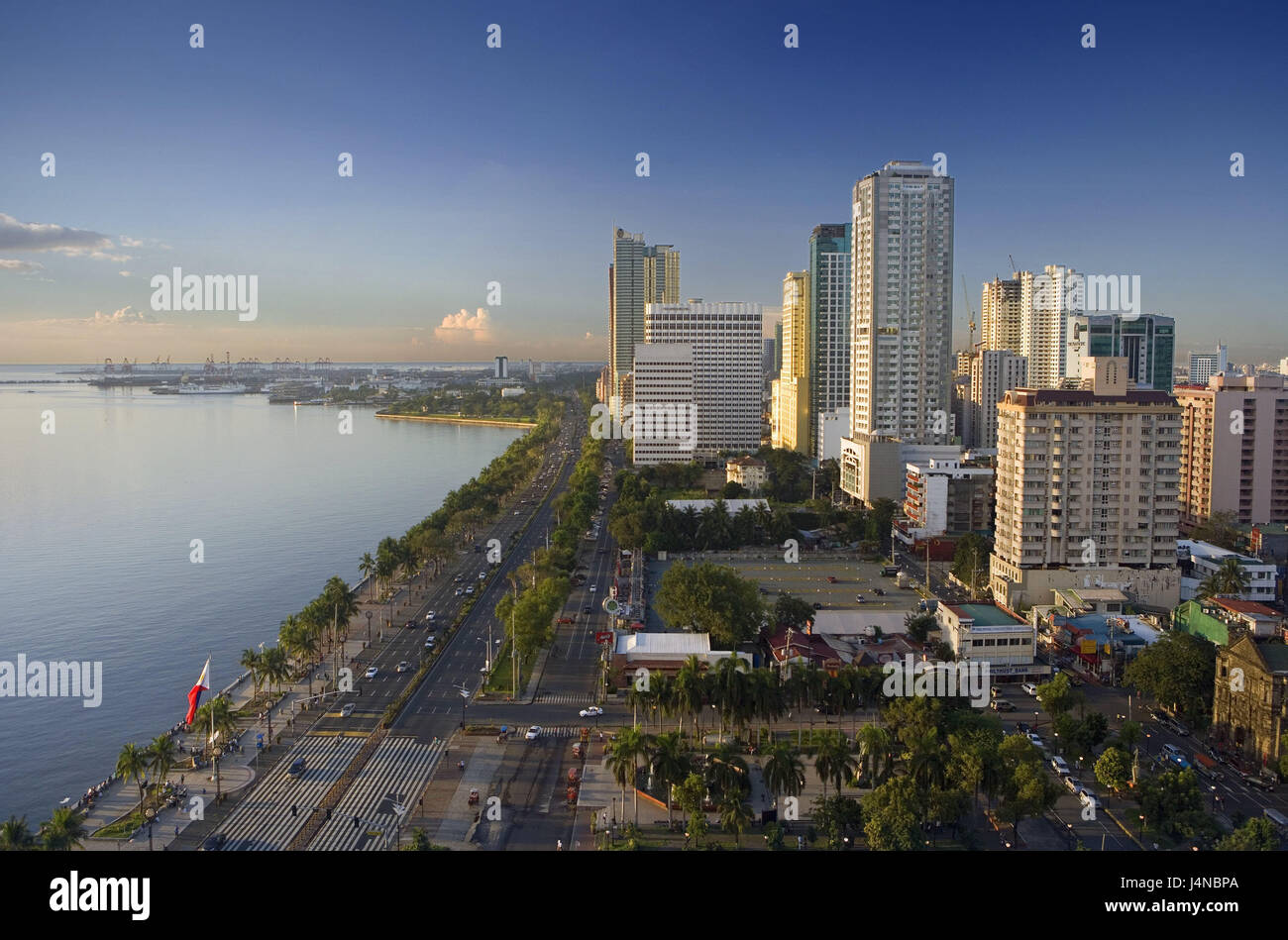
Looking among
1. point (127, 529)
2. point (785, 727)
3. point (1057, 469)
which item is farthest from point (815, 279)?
point (785, 727)

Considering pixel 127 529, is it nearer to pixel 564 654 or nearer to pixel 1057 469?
pixel 564 654

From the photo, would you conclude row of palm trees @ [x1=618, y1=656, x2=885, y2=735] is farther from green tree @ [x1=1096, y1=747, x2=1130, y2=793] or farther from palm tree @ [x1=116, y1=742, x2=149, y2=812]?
palm tree @ [x1=116, y1=742, x2=149, y2=812]

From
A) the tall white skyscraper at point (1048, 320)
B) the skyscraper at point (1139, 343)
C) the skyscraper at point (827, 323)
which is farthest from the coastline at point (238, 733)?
the tall white skyscraper at point (1048, 320)

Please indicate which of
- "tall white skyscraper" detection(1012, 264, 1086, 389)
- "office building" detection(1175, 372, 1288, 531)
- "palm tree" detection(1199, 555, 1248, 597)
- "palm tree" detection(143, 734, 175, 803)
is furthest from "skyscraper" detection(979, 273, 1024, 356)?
"palm tree" detection(143, 734, 175, 803)

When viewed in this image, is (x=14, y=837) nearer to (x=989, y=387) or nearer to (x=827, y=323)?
(x=827, y=323)

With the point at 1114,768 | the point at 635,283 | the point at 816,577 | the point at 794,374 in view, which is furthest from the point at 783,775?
the point at 635,283

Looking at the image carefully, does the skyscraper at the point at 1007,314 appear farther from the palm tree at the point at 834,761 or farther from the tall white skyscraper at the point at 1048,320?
the palm tree at the point at 834,761
